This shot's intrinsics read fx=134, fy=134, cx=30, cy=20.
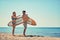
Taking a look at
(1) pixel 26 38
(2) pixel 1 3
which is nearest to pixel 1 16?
(2) pixel 1 3

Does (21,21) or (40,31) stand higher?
(21,21)

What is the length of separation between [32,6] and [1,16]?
43 centimetres

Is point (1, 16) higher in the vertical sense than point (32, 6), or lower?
lower

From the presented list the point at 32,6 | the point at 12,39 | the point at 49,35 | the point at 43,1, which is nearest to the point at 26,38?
the point at 12,39

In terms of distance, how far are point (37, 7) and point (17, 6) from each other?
0.86 ft

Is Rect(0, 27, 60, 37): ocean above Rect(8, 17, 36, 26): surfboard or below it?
below

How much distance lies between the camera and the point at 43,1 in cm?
176

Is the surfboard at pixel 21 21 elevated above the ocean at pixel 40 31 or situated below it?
above

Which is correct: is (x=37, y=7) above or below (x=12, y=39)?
above

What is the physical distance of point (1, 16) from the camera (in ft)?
5.80

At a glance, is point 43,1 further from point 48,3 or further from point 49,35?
point 49,35

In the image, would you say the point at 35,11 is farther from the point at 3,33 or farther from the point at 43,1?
the point at 3,33

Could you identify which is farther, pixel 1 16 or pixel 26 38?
pixel 1 16

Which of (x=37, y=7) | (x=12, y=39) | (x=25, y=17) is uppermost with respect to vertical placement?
(x=37, y=7)
